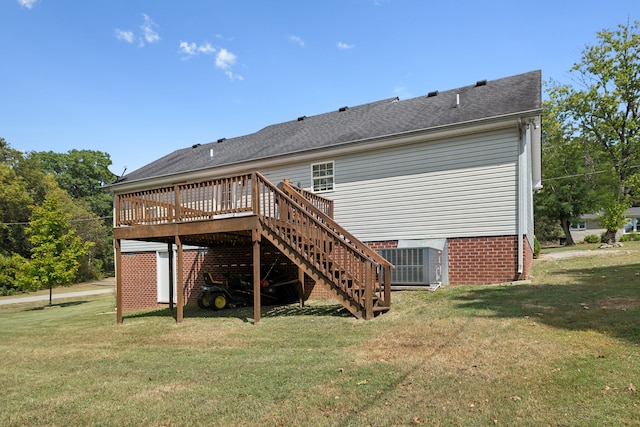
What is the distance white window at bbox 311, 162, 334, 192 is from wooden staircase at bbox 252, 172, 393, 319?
2.74 metres

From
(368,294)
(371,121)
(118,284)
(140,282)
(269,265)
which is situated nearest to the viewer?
(368,294)

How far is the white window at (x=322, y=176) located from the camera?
1166 cm

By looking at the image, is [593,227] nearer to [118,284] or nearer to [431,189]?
[431,189]

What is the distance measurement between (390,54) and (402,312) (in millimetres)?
8475

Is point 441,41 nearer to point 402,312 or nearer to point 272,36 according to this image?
point 272,36

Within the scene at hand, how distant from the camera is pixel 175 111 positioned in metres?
16.3

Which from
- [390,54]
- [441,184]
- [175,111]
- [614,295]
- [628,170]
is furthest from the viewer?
[628,170]

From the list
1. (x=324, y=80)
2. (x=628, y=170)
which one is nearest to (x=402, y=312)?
(x=324, y=80)

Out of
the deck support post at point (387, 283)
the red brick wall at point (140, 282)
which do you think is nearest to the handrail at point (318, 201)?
the deck support post at point (387, 283)

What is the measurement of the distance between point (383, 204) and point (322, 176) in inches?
81.9

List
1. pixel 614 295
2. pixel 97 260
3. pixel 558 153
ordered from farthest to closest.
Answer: pixel 97 260
pixel 558 153
pixel 614 295

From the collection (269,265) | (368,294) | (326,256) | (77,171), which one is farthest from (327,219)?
(77,171)

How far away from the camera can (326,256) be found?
8.10 metres

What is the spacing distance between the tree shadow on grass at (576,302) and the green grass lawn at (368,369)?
3cm
